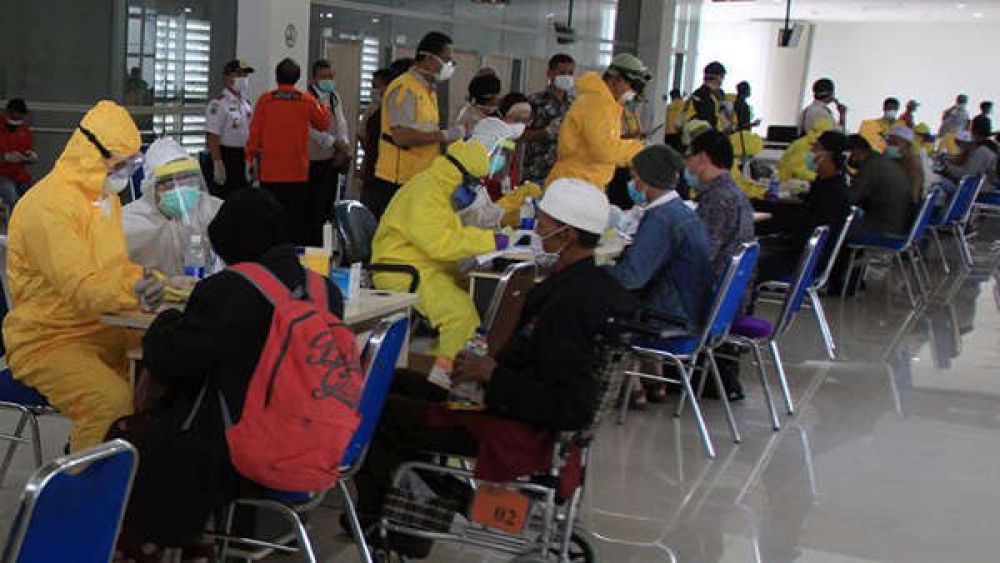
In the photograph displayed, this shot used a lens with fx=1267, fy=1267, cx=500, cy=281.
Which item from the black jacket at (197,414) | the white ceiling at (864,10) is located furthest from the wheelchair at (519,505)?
the white ceiling at (864,10)

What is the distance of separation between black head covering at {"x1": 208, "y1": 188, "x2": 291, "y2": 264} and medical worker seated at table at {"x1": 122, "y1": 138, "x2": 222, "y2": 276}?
1.28m

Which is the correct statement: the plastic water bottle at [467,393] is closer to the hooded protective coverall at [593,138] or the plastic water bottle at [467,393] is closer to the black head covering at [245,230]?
the black head covering at [245,230]

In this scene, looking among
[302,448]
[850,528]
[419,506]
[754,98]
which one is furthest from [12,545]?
[754,98]

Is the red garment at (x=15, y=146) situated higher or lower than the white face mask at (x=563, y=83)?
lower

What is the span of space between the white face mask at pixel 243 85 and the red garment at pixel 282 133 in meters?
0.32

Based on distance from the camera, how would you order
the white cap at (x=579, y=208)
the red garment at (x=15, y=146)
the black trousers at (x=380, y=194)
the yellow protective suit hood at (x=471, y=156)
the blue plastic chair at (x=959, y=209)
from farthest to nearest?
the blue plastic chair at (x=959, y=209) → the red garment at (x=15, y=146) → the black trousers at (x=380, y=194) → the yellow protective suit hood at (x=471, y=156) → the white cap at (x=579, y=208)

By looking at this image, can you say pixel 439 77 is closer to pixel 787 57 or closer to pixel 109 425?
pixel 109 425

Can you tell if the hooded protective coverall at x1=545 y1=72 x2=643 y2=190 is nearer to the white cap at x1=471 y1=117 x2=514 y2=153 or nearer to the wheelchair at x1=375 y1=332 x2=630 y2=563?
the white cap at x1=471 y1=117 x2=514 y2=153

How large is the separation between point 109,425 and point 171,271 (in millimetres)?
919

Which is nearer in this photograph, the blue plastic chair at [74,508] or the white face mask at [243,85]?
the blue plastic chair at [74,508]

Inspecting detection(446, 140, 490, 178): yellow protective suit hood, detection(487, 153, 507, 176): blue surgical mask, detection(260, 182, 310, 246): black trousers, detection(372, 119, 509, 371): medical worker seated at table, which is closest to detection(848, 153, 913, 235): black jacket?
detection(260, 182, 310, 246): black trousers

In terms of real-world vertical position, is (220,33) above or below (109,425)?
above

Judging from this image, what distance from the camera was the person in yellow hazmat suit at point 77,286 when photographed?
3.58m

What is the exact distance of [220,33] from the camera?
31.8 feet
